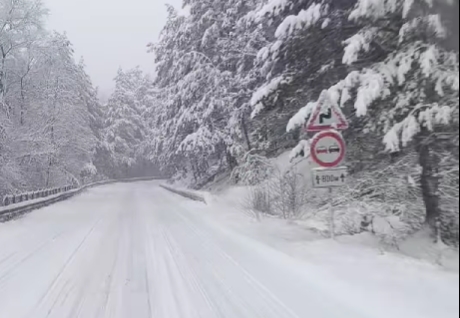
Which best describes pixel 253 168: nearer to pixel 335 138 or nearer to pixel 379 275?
pixel 335 138

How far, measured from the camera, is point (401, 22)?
221cm

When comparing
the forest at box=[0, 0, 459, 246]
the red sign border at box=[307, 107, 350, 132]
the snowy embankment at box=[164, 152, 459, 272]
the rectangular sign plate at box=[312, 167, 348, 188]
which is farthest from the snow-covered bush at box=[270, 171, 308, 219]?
the red sign border at box=[307, 107, 350, 132]

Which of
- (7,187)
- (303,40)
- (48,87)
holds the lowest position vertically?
(7,187)

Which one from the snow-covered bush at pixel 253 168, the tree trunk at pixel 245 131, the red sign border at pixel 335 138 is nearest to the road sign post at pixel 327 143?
the red sign border at pixel 335 138

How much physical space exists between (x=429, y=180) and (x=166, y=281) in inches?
237

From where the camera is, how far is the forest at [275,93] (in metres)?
1.84

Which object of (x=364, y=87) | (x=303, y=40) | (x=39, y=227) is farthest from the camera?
(x=39, y=227)

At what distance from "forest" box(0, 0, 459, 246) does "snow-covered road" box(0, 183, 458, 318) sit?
29.8 inches

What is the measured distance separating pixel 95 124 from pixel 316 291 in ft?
216

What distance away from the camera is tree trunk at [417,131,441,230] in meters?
1.91

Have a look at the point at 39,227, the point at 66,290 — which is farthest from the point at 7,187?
the point at 66,290

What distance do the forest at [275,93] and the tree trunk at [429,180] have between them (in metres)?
0.01

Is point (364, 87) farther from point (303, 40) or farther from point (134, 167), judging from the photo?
point (134, 167)

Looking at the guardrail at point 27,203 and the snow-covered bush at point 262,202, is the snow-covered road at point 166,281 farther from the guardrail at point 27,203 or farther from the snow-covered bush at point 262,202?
the guardrail at point 27,203
